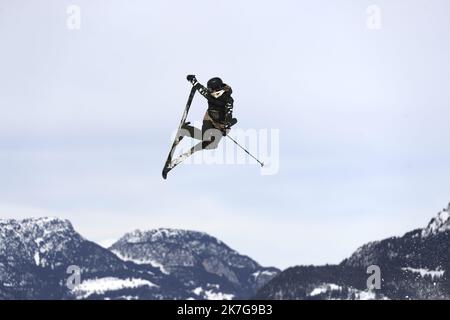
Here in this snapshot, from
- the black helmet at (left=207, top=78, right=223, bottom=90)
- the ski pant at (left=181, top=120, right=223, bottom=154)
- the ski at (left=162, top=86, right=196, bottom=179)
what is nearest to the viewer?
the ski pant at (left=181, top=120, right=223, bottom=154)

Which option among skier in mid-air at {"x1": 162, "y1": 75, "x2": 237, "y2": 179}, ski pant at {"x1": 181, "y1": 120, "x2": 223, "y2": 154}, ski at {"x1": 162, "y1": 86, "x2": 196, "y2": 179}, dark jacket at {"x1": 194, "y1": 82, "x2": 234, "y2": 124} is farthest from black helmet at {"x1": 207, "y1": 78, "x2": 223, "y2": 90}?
ski pant at {"x1": 181, "y1": 120, "x2": 223, "y2": 154}

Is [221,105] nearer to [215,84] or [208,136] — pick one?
[215,84]

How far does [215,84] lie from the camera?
1211 inches

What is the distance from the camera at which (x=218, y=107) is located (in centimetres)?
3056

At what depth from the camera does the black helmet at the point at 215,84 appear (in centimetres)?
3070

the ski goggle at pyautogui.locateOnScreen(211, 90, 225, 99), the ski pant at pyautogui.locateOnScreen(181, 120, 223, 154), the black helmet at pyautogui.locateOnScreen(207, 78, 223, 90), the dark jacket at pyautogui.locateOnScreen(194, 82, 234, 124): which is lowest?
the ski pant at pyautogui.locateOnScreen(181, 120, 223, 154)

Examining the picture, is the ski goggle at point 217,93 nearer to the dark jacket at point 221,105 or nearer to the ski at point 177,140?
the dark jacket at point 221,105

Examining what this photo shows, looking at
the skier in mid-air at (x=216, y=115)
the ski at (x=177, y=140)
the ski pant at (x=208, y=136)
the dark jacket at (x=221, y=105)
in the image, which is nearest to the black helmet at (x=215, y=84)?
the skier in mid-air at (x=216, y=115)

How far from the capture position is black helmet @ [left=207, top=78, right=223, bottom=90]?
3070 centimetres

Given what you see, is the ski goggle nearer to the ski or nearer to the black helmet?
the black helmet
